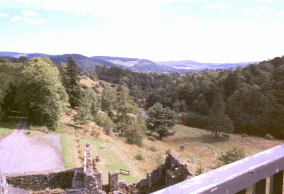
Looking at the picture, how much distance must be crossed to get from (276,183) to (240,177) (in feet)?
1.74

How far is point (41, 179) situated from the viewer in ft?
35.4

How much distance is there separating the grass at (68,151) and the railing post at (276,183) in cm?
1504

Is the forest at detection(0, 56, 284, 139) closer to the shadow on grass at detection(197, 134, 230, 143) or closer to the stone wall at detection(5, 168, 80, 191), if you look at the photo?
the shadow on grass at detection(197, 134, 230, 143)

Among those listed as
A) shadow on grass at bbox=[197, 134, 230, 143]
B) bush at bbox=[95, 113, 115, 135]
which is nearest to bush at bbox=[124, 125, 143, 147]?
bush at bbox=[95, 113, 115, 135]

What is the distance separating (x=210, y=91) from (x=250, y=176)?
60571 millimetres

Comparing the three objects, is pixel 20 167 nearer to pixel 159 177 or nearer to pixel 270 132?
pixel 159 177

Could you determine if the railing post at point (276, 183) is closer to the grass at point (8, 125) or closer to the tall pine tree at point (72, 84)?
the grass at point (8, 125)

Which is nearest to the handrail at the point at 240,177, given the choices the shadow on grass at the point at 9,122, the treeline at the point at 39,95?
the treeline at the point at 39,95

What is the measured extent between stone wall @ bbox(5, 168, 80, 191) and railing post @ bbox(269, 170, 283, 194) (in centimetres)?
1128

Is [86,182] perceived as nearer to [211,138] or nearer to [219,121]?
[219,121]

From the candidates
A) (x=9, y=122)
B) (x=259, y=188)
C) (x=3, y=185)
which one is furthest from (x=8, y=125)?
(x=259, y=188)

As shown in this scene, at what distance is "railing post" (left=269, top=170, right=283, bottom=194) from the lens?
5.10 ft

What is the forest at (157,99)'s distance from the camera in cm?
2391

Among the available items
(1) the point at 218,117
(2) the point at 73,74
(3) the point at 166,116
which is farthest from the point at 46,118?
(1) the point at 218,117
